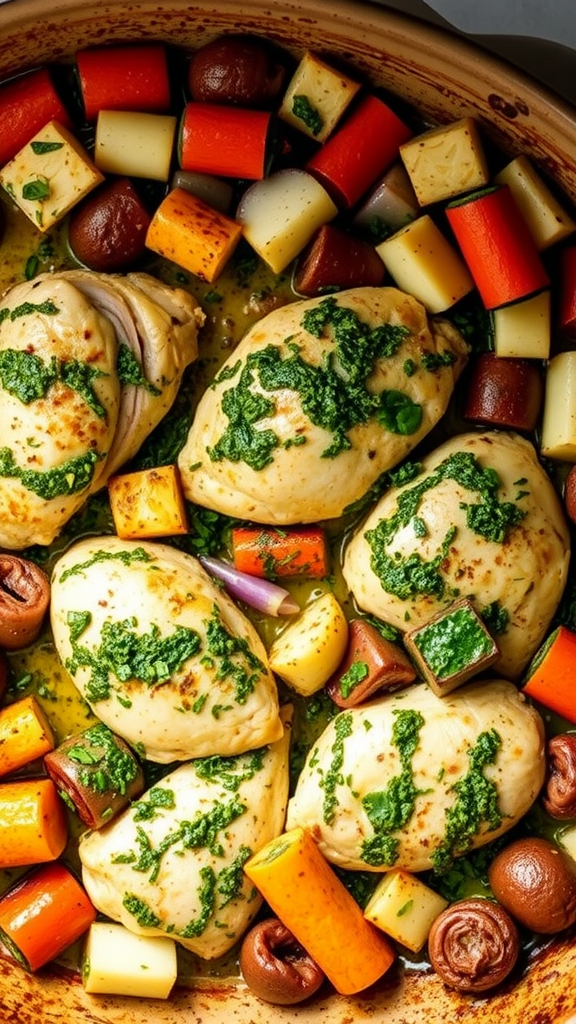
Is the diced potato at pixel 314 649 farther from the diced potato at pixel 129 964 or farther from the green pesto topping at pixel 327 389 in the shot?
the diced potato at pixel 129 964

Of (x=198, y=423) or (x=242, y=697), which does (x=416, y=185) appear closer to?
(x=198, y=423)

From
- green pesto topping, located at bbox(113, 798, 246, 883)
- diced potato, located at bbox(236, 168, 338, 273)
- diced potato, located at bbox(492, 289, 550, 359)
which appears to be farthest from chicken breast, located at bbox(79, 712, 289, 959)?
diced potato, located at bbox(236, 168, 338, 273)

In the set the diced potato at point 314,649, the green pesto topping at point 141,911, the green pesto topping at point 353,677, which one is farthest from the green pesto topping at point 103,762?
the green pesto topping at point 353,677

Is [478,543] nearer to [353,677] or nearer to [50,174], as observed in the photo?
[353,677]

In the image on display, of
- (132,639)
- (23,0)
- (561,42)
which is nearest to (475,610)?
(132,639)

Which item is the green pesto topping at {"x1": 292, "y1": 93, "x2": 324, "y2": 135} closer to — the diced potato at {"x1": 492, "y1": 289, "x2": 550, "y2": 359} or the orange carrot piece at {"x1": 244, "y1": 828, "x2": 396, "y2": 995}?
the diced potato at {"x1": 492, "y1": 289, "x2": 550, "y2": 359}

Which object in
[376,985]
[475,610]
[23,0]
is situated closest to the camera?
[23,0]

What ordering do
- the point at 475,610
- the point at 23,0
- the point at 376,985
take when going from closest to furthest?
the point at 23,0, the point at 475,610, the point at 376,985
